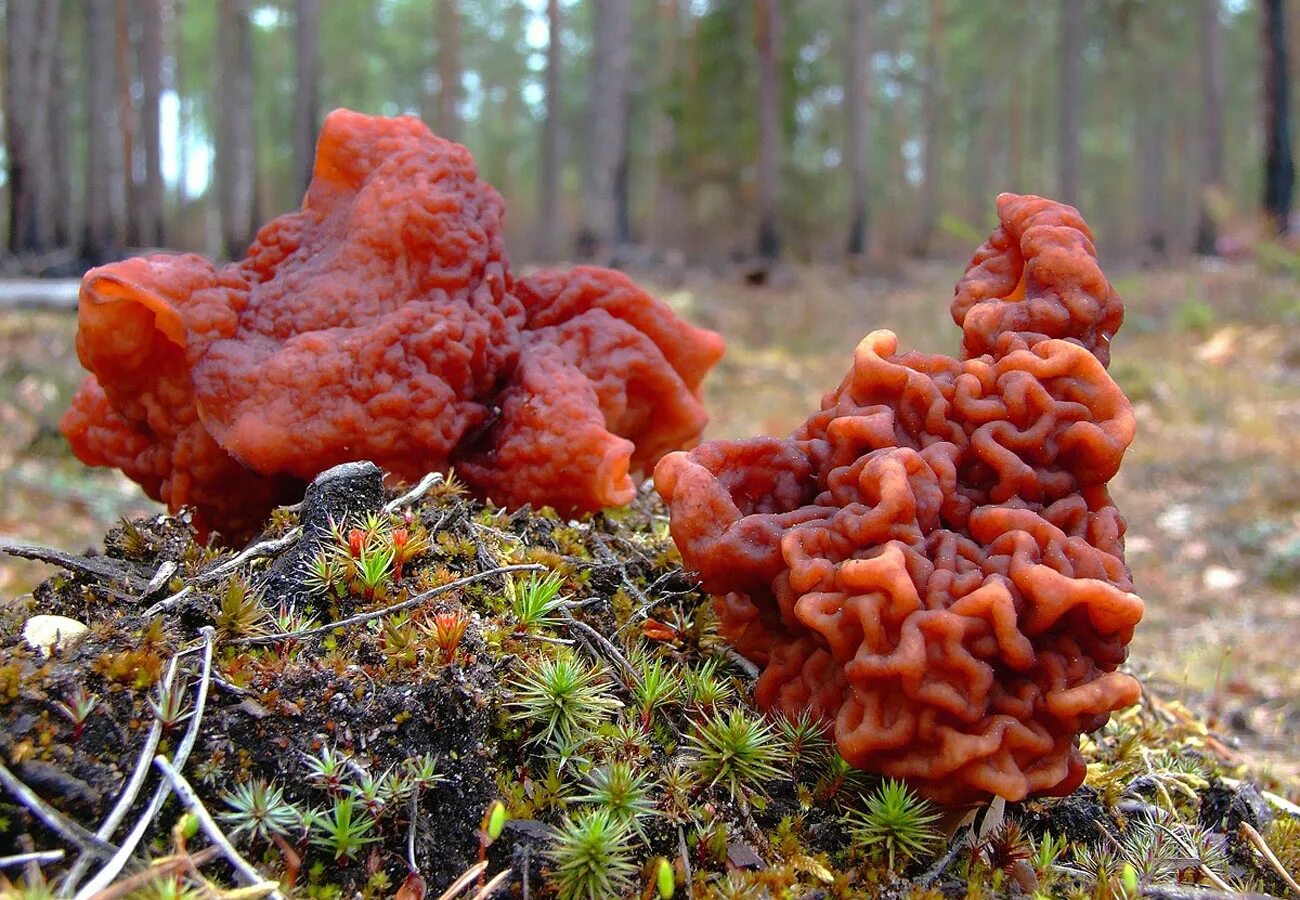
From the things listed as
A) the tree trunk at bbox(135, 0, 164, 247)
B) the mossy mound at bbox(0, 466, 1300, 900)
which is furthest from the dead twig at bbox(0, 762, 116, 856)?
the tree trunk at bbox(135, 0, 164, 247)

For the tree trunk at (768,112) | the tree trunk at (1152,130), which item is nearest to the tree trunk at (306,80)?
the tree trunk at (768,112)

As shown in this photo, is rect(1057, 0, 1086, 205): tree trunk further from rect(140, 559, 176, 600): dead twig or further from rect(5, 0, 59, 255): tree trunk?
rect(140, 559, 176, 600): dead twig

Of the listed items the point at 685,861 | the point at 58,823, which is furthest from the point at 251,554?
the point at 685,861

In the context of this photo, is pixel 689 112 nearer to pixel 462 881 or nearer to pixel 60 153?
pixel 60 153

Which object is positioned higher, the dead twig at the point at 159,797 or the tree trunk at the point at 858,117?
the tree trunk at the point at 858,117

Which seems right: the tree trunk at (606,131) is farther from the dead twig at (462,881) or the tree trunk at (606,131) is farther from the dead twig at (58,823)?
the dead twig at (58,823)
